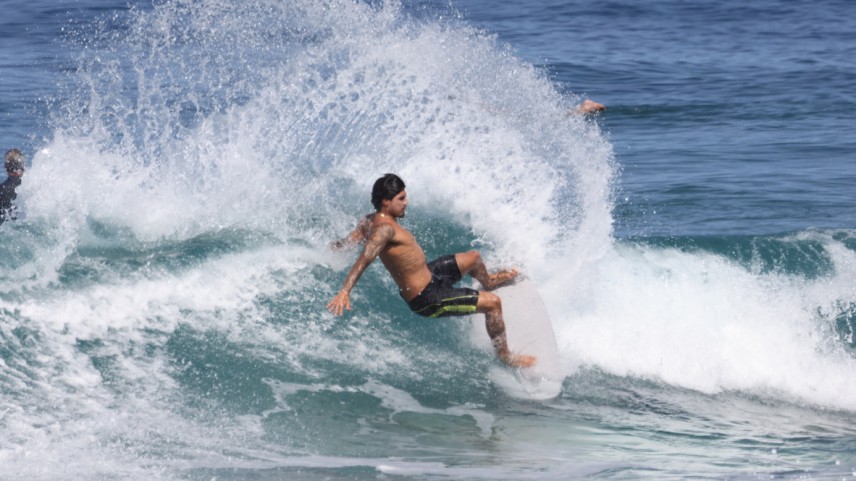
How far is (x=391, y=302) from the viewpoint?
32.1 ft

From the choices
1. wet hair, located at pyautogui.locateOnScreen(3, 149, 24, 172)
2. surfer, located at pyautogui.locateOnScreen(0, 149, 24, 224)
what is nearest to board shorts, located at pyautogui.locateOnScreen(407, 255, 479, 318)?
surfer, located at pyautogui.locateOnScreen(0, 149, 24, 224)

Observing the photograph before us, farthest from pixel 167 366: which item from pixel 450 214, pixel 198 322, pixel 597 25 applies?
pixel 597 25

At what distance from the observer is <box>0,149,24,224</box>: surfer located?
10719 mm

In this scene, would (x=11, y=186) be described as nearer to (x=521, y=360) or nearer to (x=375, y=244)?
(x=375, y=244)

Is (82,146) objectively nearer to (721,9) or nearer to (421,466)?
(421,466)

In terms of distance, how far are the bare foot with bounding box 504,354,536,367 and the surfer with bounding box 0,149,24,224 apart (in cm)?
531

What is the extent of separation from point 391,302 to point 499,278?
143 cm

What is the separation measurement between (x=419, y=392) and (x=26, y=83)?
13711 millimetres

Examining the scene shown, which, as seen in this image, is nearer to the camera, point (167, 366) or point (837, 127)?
point (167, 366)

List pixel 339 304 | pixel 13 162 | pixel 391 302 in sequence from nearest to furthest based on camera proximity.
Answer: pixel 339 304 → pixel 391 302 → pixel 13 162

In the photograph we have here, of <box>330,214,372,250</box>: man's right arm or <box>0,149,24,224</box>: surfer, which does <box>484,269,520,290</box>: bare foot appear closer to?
<box>330,214,372,250</box>: man's right arm

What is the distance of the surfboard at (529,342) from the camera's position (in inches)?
338

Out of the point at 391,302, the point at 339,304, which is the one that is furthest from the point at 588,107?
the point at 339,304

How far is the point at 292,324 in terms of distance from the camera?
9.29 m
